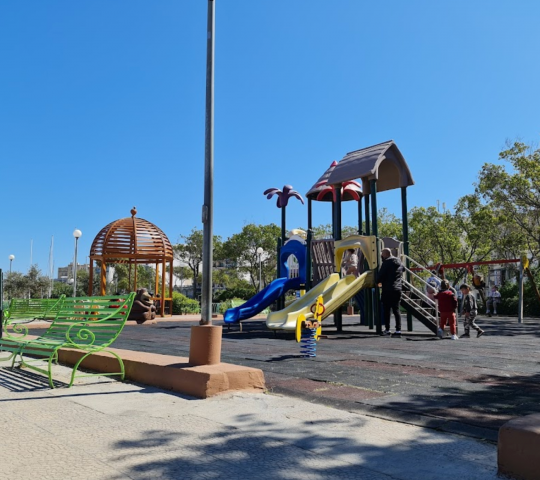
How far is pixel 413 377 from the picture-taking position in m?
6.39

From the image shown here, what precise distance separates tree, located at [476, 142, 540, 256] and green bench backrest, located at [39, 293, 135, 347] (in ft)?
75.4

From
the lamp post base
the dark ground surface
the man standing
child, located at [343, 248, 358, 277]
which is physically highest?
child, located at [343, 248, 358, 277]

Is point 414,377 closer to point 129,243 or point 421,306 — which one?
point 421,306

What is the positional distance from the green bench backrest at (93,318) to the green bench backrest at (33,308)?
4.72 ft

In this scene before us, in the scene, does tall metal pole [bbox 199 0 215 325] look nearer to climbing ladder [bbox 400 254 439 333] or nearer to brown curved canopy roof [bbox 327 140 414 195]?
climbing ladder [bbox 400 254 439 333]

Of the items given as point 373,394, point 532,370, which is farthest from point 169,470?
point 532,370

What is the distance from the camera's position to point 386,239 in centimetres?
1531

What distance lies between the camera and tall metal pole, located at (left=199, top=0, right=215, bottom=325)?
607 cm

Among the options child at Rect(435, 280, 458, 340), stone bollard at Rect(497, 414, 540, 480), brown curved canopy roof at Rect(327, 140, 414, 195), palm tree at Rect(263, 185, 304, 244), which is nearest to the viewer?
stone bollard at Rect(497, 414, 540, 480)

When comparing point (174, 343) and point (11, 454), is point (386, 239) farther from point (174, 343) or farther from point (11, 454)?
point (11, 454)

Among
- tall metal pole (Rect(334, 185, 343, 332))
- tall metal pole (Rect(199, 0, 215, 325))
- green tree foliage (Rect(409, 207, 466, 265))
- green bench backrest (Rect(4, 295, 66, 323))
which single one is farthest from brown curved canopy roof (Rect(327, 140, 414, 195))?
green tree foliage (Rect(409, 207, 466, 265))

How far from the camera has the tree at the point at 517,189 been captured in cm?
2473

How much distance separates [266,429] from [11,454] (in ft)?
5.83

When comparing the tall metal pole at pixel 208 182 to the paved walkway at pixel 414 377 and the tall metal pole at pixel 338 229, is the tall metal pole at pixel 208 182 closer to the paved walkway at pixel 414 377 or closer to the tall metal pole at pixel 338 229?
the paved walkway at pixel 414 377
